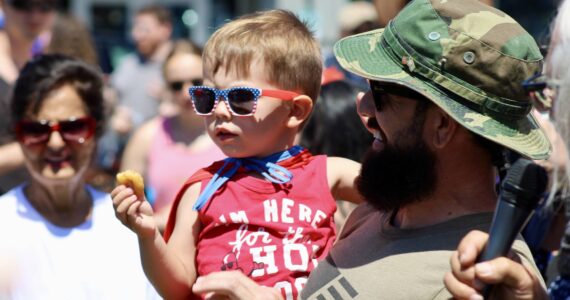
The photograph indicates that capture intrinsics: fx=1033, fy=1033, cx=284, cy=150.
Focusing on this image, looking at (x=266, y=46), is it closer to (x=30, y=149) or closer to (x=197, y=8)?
(x=30, y=149)

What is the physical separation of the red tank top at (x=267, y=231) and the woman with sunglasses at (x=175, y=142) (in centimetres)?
287

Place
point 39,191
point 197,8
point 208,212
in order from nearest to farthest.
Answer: point 208,212, point 39,191, point 197,8

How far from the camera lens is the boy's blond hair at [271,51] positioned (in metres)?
2.98

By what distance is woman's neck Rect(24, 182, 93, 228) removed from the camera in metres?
3.91

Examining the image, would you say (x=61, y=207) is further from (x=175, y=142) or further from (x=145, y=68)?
(x=145, y=68)

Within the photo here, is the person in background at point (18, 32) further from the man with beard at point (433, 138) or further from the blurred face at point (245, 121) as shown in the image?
the man with beard at point (433, 138)

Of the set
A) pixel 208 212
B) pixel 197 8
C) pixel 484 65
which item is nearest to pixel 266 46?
pixel 208 212

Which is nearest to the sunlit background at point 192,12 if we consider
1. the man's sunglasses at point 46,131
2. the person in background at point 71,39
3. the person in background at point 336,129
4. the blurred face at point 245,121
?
the person in background at point 71,39

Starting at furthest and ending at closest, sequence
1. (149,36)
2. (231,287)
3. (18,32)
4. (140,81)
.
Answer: (149,36)
(140,81)
(18,32)
(231,287)

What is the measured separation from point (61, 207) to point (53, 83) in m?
0.49

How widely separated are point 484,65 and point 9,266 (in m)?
2.03

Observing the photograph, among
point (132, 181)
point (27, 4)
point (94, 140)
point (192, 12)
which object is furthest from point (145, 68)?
point (132, 181)

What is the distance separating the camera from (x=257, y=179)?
3016 millimetres

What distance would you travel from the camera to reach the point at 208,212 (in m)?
2.95
